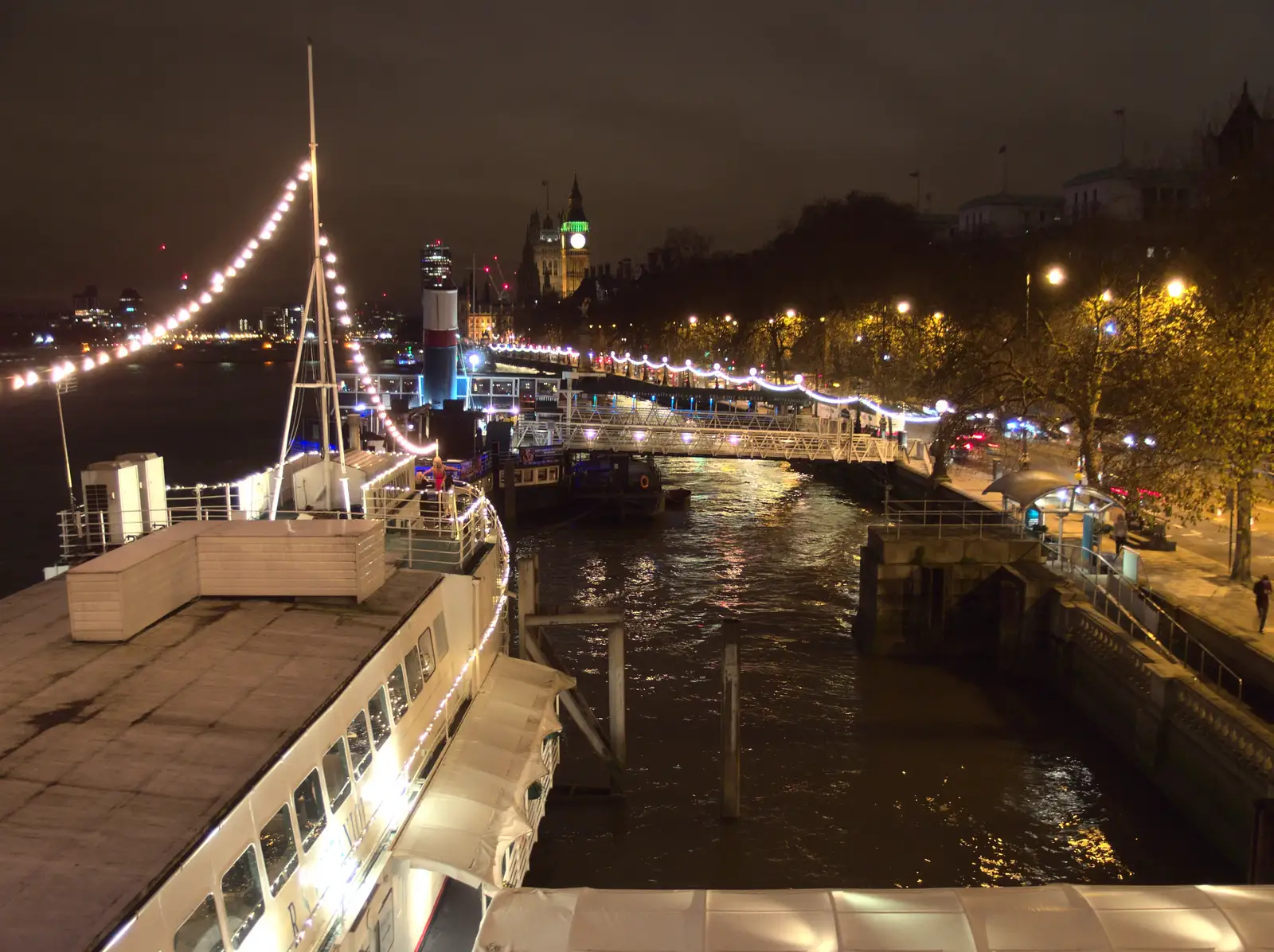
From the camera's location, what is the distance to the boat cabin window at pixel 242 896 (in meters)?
7.56

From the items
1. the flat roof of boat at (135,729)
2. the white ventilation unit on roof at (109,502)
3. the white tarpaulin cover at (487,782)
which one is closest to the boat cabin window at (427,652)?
the flat roof of boat at (135,729)

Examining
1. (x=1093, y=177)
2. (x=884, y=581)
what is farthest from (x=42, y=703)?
(x=1093, y=177)

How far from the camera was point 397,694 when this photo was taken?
39.1 ft

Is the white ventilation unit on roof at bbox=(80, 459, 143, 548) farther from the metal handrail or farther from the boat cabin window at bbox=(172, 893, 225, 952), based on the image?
the metal handrail

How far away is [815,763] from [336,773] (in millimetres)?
12173

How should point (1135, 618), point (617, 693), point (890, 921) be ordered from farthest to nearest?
point (1135, 618) < point (617, 693) < point (890, 921)

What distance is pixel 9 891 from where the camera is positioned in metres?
6.43

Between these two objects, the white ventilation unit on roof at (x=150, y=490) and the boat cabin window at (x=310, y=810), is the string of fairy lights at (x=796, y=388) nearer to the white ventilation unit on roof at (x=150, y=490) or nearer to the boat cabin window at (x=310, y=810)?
the white ventilation unit on roof at (x=150, y=490)

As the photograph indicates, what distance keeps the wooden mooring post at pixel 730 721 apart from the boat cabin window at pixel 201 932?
33.3ft

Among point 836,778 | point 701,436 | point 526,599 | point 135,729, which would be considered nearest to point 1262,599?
point 836,778

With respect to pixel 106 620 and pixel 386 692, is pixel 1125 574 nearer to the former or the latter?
pixel 386 692

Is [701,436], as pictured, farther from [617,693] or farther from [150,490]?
[150,490]

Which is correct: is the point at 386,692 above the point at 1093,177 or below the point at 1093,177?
below

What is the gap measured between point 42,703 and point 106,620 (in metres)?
1.70
